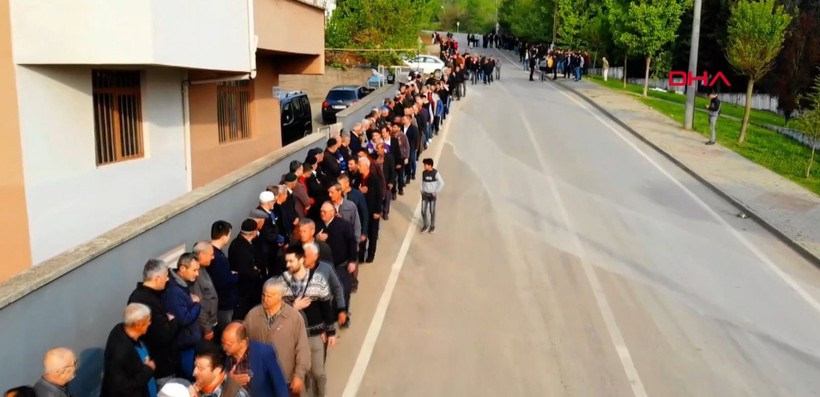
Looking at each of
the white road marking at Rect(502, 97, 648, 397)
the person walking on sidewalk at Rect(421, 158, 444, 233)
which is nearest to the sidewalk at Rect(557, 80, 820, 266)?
the white road marking at Rect(502, 97, 648, 397)

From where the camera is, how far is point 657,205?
16484 millimetres

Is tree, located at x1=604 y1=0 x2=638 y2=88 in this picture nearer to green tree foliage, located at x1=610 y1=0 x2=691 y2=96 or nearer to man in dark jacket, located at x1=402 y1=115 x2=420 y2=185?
green tree foliage, located at x1=610 y1=0 x2=691 y2=96

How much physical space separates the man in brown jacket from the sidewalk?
9813 millimetres

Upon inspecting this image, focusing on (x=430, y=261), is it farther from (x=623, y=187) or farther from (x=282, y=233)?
(x=623, y=187)

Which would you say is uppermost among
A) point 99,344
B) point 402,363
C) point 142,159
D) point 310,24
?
point 310,24

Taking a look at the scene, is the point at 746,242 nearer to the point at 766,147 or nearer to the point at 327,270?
the point at 327,270

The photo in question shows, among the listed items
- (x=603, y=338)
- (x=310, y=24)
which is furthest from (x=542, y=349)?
(x=310, y=24)

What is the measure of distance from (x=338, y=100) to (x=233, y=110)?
42.4ft

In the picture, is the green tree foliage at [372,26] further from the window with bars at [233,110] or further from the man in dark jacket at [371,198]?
the man in dark jacket at [371,198]

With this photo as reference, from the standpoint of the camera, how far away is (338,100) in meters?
29.3

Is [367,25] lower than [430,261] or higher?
higher

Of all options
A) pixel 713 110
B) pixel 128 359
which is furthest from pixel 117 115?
pixel 713 110

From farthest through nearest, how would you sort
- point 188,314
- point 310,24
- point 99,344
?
point 310,24 < point 99,344 < point 188,314

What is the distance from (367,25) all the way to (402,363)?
3511 centimetres
